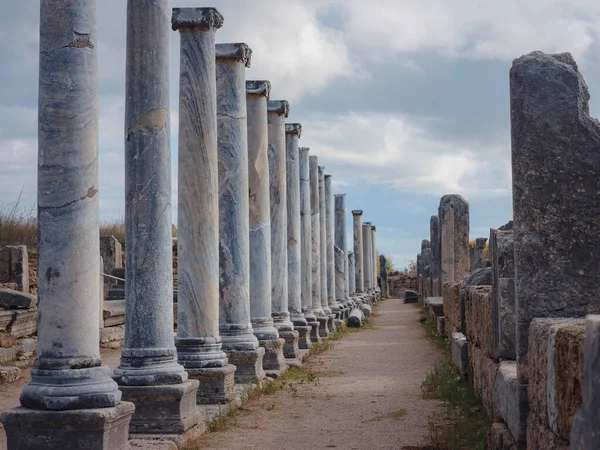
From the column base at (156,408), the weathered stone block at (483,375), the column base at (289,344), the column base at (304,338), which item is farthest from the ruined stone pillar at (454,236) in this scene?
the column base at (156,408)

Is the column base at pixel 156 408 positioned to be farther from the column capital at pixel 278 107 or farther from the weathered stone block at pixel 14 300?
the weathered stone block at pixel 14 300

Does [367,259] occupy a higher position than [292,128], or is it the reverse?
[292,128]

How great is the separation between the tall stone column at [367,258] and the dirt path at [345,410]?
29.7 meters

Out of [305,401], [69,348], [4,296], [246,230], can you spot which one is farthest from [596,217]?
[4,296]

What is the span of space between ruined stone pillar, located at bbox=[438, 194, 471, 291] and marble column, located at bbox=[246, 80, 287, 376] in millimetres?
8595

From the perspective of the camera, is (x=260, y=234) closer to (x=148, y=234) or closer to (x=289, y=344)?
(x=289, y=344)

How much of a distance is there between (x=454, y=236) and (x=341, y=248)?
38.0 ft

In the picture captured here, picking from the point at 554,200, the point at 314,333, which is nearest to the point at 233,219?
the point at 554,200

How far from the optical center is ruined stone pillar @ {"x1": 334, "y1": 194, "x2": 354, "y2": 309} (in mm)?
31578

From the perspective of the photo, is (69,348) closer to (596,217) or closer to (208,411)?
(208,411)

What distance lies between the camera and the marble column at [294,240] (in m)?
18.0

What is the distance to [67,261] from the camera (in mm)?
6641

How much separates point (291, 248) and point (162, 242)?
992 centimetres

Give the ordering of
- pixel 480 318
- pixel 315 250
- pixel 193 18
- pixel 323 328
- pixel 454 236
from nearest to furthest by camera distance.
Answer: pixel 480 318
pixel 193 18
pixel 454 236
pixel 323 328
pixel 315 250
